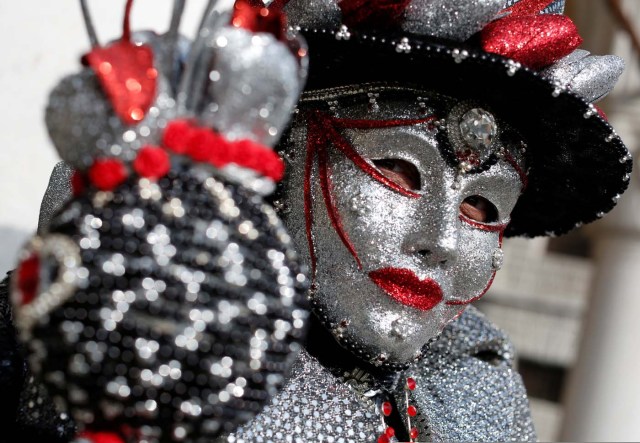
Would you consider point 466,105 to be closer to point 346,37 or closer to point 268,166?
point 346,37

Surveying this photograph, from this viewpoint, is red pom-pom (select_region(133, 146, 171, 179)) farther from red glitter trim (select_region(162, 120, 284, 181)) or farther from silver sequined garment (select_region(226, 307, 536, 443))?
silver sequined garment (select_region(226, 307, 536, 443))

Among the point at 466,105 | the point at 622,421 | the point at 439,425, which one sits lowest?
the point at 622,421

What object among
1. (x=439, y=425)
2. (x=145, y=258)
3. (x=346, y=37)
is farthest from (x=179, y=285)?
(x=439, y=425)

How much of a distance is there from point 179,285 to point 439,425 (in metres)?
0.66

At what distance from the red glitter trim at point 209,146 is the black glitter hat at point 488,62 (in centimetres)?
29

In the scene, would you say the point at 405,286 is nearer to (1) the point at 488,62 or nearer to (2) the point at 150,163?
(1) the point at 488,62

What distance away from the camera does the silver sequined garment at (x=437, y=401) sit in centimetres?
101

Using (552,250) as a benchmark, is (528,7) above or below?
above

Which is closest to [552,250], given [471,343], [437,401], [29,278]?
[471,343]

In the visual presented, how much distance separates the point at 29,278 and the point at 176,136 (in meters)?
0.17

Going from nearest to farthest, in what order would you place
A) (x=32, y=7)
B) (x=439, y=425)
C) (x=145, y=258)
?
(x=145, y=258), (x=439, y=425), (x=32, y=7)

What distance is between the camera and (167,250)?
2.22ft

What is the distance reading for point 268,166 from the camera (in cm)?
73

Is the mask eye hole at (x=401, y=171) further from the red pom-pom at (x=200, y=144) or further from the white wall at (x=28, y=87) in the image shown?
the white wall at (x=28, y=87)
